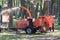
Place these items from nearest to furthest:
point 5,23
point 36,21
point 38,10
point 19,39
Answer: point 19,39 < point 36,21 < point 5,23 < point 38,10

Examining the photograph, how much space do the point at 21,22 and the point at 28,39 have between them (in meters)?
3.81

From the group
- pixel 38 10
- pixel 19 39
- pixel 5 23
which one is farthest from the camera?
pixel 38 10

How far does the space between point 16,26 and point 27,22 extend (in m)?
0.94

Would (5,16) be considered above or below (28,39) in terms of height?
above

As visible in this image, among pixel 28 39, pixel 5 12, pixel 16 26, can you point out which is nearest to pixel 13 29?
pixel 16 26

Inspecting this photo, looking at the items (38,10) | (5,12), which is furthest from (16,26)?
(38,10)

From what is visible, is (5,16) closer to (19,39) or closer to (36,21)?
(36,21)

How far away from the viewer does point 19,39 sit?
46.9 ft

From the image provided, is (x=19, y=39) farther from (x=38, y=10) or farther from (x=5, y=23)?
(x=38, y=10)

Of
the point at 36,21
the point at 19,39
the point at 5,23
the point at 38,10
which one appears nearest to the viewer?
the point at 19,39

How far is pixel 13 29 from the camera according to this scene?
733 inches

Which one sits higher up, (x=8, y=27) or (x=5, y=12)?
(x=5, y=12)

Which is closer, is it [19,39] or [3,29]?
[19,39]

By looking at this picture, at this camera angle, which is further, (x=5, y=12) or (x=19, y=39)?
(x=5, y=12)
